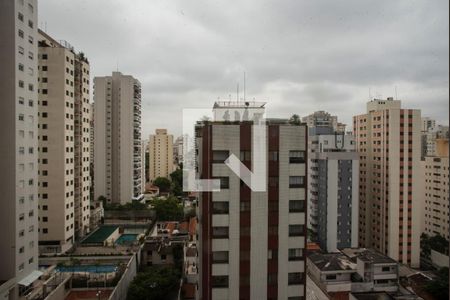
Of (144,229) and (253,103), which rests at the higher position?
(253,103)

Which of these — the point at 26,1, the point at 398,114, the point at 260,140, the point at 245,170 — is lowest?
the point at 245,170

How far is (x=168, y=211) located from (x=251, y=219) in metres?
6.79

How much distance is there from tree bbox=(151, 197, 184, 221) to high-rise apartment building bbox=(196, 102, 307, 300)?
6448 millimetres

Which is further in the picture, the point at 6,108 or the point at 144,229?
the point at 144,229

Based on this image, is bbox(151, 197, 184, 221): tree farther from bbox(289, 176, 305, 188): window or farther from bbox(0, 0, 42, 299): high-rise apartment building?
bbox(289, 176, 305, 188): window

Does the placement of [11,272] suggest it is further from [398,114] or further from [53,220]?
[398,114]

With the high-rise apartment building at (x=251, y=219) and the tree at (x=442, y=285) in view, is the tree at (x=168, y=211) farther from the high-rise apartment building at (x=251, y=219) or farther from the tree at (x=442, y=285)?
the high-rise apartment building at (x=251, y=219)

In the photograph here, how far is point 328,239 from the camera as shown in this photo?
750cm

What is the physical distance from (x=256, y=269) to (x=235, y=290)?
0.24 meters

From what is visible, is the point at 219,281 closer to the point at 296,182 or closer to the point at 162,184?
the point at 296,182

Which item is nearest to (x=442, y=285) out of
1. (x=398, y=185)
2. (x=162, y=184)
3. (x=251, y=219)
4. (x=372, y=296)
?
(x=251, y=219)

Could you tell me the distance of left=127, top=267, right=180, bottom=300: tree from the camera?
14.1 ft

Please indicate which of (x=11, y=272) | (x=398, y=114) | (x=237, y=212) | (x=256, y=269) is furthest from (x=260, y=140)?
(x=398, y=114)

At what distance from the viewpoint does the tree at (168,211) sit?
898 cm
